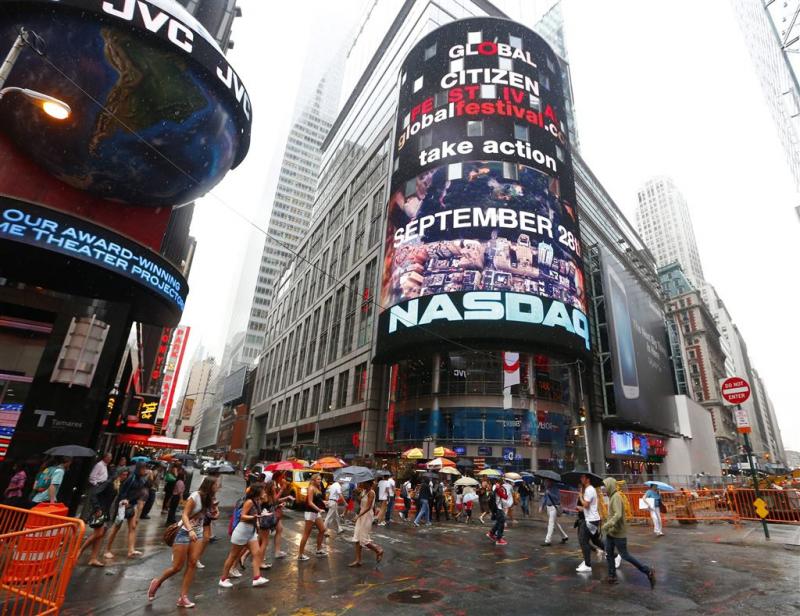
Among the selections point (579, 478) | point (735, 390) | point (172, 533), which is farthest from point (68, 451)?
point (735, 390)

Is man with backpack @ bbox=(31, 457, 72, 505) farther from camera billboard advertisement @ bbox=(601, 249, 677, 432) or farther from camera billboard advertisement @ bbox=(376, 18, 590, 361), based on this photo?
camera billboard advertisement @ bbox=(601, 249, 677, 432)

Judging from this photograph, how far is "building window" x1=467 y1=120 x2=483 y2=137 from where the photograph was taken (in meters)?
36.2

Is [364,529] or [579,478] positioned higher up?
[579,478]

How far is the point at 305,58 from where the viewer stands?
183 metres

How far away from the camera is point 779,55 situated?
69.7ft

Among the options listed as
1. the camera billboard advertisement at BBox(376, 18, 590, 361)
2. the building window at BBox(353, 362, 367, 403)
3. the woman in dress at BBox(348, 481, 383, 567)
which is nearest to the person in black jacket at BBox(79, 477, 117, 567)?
the woman in dress at BBox(348, 481, 383, 567)

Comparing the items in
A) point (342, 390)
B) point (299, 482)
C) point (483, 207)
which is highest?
point (483, 207)

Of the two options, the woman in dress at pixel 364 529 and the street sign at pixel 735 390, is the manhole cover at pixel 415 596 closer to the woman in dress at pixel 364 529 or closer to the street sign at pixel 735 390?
the woman in dress at pixel 364 529

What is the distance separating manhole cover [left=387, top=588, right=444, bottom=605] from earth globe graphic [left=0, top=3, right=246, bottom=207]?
12179 mm

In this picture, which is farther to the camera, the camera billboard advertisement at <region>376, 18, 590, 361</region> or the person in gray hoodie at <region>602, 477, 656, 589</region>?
the camera billboard advertisement at <region>376, 18, 590, 361</region>

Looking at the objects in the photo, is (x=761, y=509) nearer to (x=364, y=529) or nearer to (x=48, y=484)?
(x=364, y=529)

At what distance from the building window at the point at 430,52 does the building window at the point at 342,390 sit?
32.8 metres

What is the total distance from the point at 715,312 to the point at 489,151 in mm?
162487

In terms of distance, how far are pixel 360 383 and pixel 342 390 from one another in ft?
15.5
